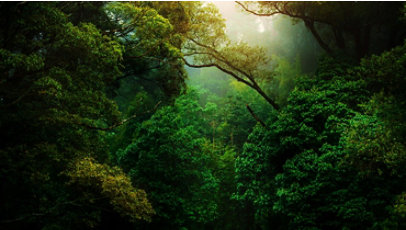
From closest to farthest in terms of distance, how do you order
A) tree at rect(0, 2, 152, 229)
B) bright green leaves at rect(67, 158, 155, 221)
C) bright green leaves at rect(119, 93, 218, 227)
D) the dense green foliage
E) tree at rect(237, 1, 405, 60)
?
tree at rect(0, 2, 152, 229) < the dense green foliage < bright green leaves at rect(67, 158, 155, 221) < tree at rect(237, 1, 405, 60) < bright green leaves at rect(119, 93, 218, 227)

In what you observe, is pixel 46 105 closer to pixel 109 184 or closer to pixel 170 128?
pixel 109 184

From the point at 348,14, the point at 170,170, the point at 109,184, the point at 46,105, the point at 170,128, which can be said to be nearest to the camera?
the point at 109,184

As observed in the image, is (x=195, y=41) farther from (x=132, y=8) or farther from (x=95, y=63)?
(x=95, y=63)

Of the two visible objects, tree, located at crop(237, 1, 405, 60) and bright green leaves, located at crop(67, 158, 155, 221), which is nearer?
bright green leaves, located at crop(67, 158, 155, 221)

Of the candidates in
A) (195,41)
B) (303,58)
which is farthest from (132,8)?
(303,58)

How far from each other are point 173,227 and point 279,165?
303 inches

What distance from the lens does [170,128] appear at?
66.5 ft

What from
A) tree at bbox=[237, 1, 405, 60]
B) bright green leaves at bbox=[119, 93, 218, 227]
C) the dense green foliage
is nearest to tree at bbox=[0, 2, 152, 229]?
the dense green foliage

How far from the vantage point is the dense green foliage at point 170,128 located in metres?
9.29

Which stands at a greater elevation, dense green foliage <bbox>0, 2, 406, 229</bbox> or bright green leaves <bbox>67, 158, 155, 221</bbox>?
dense green foliage <bbox>0, 2, 406, 229</bbox>

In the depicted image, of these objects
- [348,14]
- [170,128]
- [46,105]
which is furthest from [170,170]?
[348,14]

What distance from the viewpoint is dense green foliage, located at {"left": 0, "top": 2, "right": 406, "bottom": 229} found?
9289mm

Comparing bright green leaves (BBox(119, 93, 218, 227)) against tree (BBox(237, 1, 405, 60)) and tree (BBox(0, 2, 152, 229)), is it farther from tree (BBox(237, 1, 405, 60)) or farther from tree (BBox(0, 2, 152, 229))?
tree (BBox(237, 1, 405, 60))

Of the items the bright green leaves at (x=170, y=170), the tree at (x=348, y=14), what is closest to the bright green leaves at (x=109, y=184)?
the bright green leaves at (x=170, y=170)
